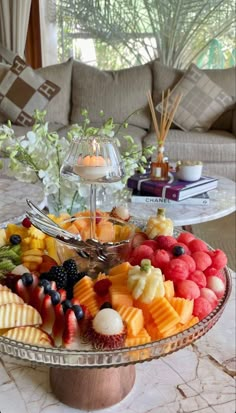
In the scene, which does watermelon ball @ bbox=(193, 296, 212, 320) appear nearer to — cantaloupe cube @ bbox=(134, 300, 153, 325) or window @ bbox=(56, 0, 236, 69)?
cantaloupe cube @ bbox=(134, 300, 153, 325)

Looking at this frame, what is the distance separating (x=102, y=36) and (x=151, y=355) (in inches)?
154

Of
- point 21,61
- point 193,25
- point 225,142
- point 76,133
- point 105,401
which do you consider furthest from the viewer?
point 193,25

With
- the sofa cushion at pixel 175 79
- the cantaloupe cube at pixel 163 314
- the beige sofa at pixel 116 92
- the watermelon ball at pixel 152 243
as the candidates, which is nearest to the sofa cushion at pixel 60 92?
the beige sofa at pixel 116 92

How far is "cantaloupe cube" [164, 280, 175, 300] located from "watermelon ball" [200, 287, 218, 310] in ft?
0.19

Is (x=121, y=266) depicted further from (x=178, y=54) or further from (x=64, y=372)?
(x=178, y=54)

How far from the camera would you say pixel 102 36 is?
419cm

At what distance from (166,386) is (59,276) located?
311mm

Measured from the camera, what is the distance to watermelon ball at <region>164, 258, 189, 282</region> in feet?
2.76

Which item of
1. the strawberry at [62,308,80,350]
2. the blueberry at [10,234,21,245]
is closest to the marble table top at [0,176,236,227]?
the blueberry at [10,234,21,245]

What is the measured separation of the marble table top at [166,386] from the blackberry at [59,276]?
0.73 ft

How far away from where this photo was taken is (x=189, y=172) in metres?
1.94

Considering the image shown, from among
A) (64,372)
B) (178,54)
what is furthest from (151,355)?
(178,54)

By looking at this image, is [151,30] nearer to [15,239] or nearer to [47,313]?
[15,239]


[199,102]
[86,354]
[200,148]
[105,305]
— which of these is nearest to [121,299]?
[105,305]
